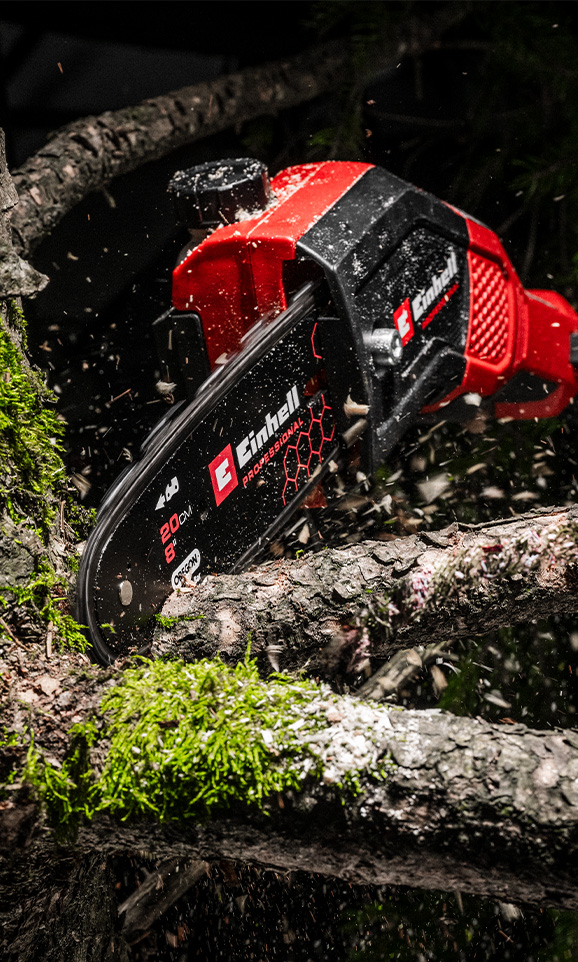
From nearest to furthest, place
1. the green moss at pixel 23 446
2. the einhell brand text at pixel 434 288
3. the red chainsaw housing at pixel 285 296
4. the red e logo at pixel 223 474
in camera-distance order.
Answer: the green moss at pixel 23 446 < the red e logo at pixel 223 474 < the red chainsaw housing at pixel 285 296 < the einhell brand text at pixel 434 288

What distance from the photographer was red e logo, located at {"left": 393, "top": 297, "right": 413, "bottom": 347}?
2.25m

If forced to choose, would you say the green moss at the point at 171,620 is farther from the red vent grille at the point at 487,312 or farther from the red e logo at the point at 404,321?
the red vent grille at the point at 487,312

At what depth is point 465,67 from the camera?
16.5ft

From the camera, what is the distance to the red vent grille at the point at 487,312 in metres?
2.56

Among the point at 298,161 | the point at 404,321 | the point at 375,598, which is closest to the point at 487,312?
the point at 404,321

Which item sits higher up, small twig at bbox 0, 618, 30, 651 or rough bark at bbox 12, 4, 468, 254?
rough bark at bbox 12, 4, 468, 254

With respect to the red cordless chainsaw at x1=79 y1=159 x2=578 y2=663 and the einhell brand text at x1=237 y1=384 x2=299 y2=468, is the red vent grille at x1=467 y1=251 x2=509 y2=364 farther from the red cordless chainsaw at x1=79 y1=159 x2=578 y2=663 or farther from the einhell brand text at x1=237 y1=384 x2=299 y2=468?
the einhell brand text at x1=237 y1=384 x2=299 y2=468

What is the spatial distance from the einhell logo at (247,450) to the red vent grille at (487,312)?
2.69 feet

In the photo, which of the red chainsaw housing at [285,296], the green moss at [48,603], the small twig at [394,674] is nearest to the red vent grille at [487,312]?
the red chainsaw housing at [285,296]

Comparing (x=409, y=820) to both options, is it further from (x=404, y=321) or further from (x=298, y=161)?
(x=298, y=161)

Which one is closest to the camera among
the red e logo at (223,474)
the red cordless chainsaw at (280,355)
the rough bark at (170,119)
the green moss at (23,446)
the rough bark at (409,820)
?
the rough bark at (409,820)

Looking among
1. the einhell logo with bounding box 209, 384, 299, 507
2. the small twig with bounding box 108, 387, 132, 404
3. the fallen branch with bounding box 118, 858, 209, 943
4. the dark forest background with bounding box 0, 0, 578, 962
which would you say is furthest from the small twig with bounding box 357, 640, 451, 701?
the small twig with bounding box 108, 387, 132, 404

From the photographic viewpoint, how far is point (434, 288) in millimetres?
2385

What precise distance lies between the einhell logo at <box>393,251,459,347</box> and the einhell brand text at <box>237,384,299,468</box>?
1.46 feet
